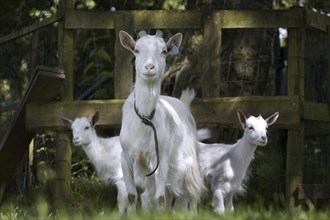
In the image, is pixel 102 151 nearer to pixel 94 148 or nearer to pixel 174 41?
pixel 94 148

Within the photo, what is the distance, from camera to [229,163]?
9.05 meters

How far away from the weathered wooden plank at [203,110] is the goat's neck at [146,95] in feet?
5.17

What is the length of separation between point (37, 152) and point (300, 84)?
437cm

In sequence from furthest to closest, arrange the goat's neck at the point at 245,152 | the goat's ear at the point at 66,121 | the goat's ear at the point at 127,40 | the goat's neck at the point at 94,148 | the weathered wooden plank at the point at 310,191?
the goat's neck at the point at 94,148, the goat's neck at the point at 245,152, the goat's ear at the point at 66,121, the weathered wooden plank at the point at 310,191, the goat's ear at the point at 127,40

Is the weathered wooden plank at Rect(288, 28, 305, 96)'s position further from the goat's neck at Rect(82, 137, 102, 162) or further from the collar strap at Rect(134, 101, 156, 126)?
the goat's neck at Rect(82, 137, 102, 162)

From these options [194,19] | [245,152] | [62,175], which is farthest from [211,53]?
[62,175]

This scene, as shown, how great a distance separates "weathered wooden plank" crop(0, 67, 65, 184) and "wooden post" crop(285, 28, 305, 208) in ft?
8.26

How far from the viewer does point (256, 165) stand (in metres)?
10.4

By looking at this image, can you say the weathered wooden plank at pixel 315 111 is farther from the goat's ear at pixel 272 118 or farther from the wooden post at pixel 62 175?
the wooden post at pixel 62 175

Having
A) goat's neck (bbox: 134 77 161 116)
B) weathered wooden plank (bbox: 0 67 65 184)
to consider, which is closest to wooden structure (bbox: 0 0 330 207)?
weathered wooden plank (bbox: 0 67 65 184)

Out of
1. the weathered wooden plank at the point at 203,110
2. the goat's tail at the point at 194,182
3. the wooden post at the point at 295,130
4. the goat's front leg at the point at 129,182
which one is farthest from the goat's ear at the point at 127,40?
the wooden post at the point at 295,130

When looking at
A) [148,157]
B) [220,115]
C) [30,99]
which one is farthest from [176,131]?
[30,99]

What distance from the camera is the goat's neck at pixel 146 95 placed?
6737mm

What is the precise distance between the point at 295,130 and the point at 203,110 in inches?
39.3
